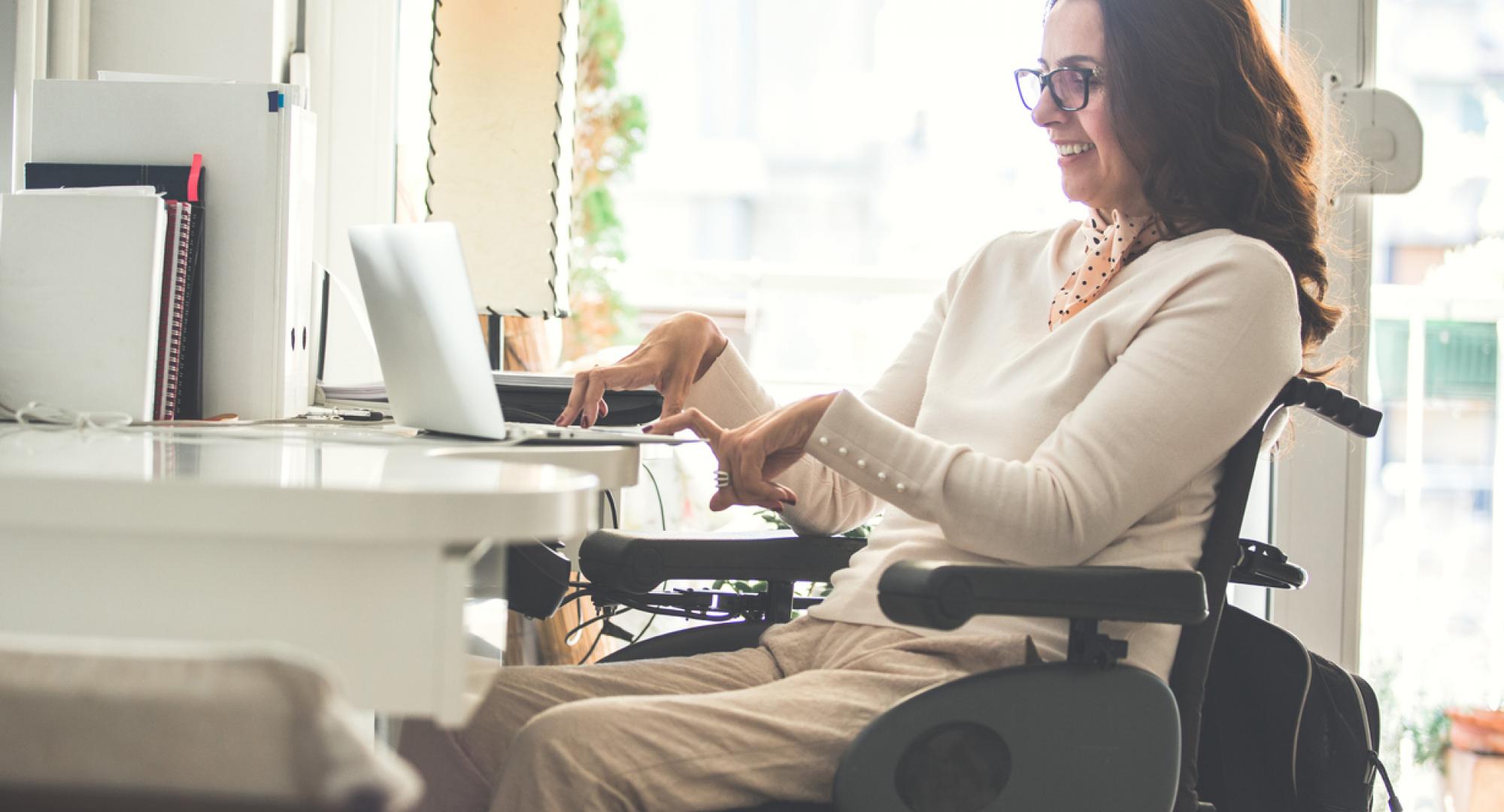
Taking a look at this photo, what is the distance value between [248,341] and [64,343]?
0.67 feet

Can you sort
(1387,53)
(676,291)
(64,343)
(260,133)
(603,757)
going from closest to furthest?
(603,757)
(64,343)
(260,133)
(1387,53)
(676,291)

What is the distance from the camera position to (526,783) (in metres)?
0.96

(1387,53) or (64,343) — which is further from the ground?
(1387,53)

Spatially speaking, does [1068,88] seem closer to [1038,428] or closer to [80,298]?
[1038,428]

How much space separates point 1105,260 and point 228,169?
0.97 m

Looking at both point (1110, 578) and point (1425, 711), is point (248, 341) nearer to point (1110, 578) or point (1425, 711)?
point (1110, 578)

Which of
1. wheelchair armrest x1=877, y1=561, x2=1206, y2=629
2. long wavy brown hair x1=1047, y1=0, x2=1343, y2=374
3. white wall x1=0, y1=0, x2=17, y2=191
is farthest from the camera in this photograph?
white wall x1=0, y1=0, x2=17, y2=191

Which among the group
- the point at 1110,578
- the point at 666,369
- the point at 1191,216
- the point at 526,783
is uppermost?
the point at 1191,216

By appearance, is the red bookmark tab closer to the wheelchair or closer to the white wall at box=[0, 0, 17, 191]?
the white wall at box=[0, 0, 17, 191]

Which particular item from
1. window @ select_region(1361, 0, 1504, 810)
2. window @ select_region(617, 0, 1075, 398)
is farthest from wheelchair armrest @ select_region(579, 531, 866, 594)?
window @ select_region(617, 0, 1075, 398)

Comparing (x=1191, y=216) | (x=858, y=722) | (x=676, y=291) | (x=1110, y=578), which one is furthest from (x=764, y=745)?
(x=676, y=291)

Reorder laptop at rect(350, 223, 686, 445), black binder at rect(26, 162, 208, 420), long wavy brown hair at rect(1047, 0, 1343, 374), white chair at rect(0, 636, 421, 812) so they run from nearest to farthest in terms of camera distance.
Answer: white chair at rect(0, 636, 421, 812), laptop at rect(350, 223, 686, 445), long wavy brown hair at rect(1047, 0, 1343, 374), black binder at rect(26, 162, 208, 420)

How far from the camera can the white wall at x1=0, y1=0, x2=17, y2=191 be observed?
6.38 ft

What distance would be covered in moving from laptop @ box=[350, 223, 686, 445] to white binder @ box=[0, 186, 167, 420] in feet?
0.75
